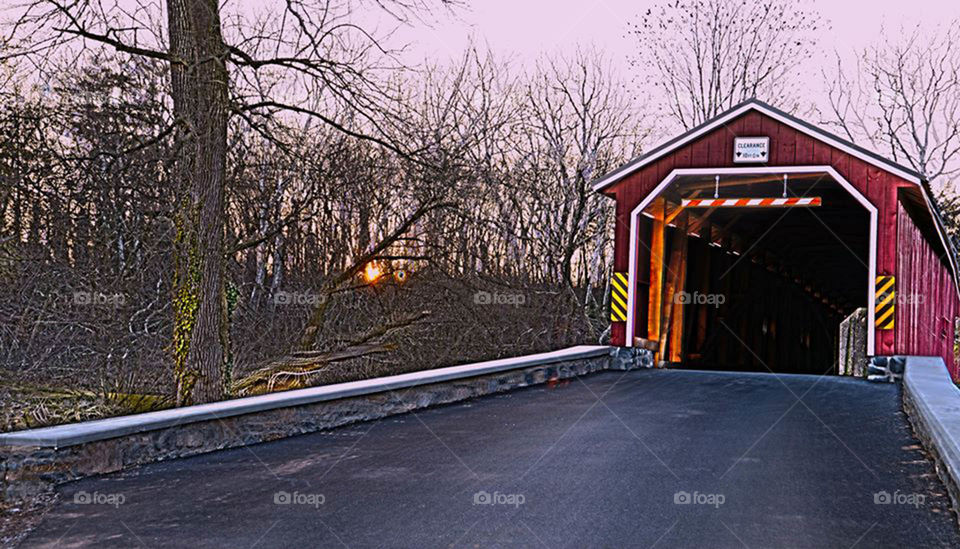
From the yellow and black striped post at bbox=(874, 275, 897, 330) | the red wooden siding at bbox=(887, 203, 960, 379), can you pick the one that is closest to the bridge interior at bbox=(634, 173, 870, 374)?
the red wooden siding at bbox=(887, 203, 960, 379)

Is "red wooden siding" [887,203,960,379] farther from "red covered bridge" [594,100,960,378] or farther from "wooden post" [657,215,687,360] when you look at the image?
"wooden post" [657,215,687,360]

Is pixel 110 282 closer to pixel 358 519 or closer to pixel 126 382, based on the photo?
pixel 126 382

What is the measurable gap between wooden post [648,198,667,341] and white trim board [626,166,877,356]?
74cm

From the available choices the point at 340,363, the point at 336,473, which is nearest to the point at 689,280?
the point at 340,363

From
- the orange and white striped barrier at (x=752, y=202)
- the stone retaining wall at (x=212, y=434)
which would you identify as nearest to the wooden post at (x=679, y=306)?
the orange and white striped barrier at (x=752, y=202)

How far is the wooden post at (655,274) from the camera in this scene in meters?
15.9

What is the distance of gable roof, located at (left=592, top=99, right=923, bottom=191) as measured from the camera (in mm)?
13758

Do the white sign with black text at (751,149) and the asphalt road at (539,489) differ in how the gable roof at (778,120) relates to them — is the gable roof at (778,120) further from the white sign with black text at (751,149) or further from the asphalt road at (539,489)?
the asphalt road at (539,489)

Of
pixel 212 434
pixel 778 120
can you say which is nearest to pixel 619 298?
pixel 778 120

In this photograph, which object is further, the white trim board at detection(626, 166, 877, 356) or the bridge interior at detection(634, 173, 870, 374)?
the bridge interior at detection(634, 173, 870, 374)

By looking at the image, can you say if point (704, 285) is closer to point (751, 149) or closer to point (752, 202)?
point (752, 202)

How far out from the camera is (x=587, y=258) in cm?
2702

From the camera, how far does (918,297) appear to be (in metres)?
15.7

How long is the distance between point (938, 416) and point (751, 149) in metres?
8.06
